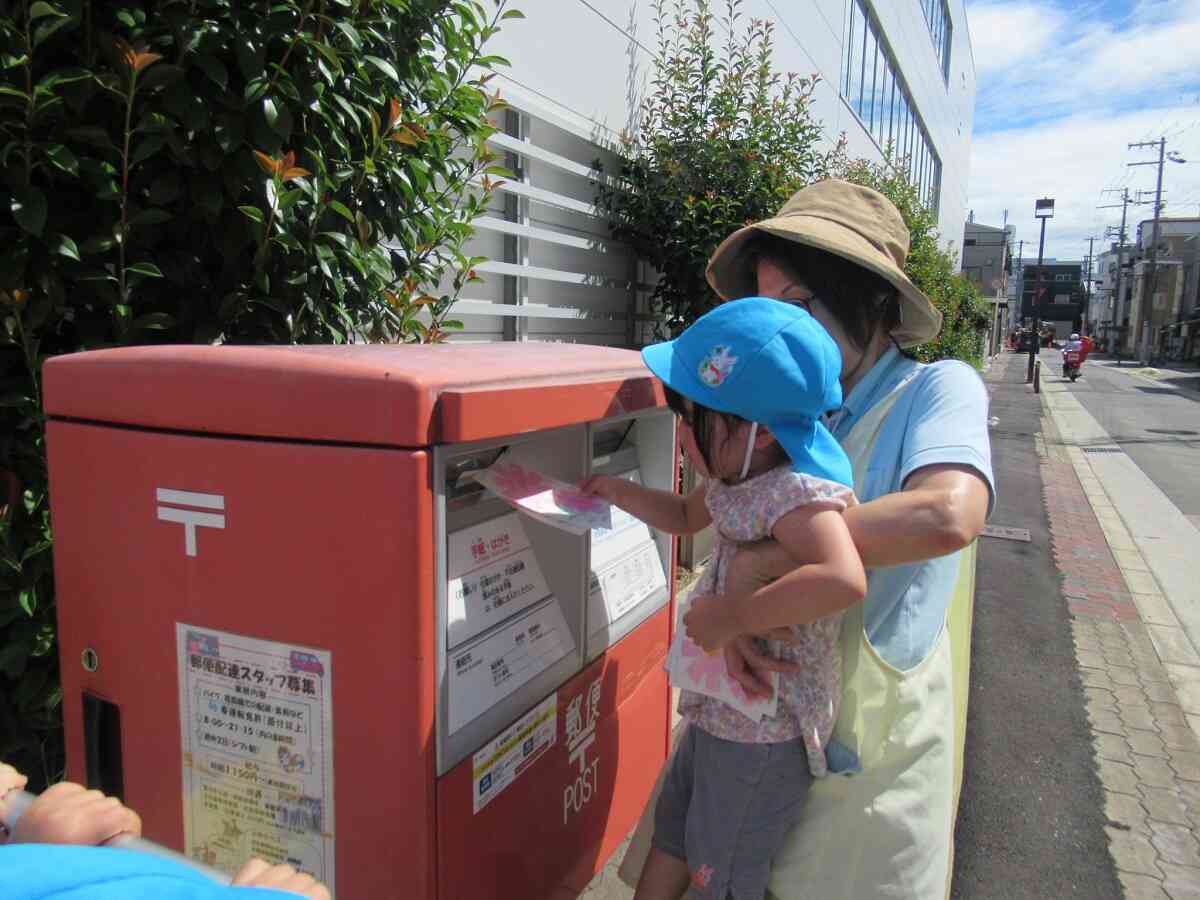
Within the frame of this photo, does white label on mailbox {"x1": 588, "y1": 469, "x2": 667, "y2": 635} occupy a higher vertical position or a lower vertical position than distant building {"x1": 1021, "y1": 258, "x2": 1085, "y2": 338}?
lower

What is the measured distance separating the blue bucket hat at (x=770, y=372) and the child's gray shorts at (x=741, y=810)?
49cm

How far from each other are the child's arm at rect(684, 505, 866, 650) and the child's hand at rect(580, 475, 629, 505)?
0.42 m

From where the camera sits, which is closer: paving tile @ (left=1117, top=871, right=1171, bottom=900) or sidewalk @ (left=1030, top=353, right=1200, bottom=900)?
paving tile @ (left=1117, top=871, right=1171, bottom=900)

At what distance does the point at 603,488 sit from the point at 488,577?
28cm

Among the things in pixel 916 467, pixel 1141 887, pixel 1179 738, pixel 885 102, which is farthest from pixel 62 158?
pixel 885 102

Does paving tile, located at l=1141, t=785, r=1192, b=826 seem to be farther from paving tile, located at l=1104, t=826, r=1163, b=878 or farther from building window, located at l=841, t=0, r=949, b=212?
building window, located at l=841, t=0, r=949, b=212

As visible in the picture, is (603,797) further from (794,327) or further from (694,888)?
(794,327)

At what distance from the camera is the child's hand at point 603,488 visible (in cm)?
162

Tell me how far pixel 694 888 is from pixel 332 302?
164 centimetres

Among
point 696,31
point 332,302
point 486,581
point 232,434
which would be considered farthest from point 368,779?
point 696,31

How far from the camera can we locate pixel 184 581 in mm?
1322

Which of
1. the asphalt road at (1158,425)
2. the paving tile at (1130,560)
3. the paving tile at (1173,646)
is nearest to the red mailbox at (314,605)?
the paving tile at (1173,646)

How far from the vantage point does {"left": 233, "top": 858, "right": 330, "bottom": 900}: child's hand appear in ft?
3.09

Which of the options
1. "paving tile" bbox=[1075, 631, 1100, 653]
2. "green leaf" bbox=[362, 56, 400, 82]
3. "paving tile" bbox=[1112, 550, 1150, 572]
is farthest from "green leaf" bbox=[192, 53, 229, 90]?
"paving tile" bbox=[1112, 550, 1150, 572]
